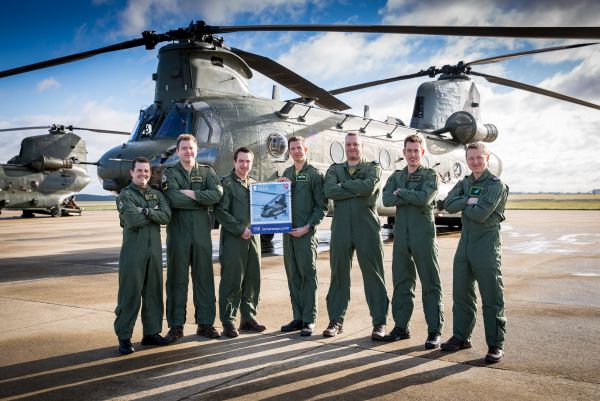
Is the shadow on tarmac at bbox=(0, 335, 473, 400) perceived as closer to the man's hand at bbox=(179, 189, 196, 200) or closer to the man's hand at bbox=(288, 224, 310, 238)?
the man's hand at bbox=(288, 224, 310, 238)

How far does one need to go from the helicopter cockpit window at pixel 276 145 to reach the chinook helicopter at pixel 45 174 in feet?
72.8

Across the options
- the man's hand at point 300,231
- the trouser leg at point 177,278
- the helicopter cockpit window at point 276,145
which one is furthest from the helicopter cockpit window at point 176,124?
the man's hand at point 300,231

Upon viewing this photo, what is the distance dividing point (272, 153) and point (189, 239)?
5664 mm

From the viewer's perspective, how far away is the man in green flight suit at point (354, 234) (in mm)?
4887

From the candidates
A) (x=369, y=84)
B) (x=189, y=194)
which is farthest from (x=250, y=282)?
(x=369, y=84)

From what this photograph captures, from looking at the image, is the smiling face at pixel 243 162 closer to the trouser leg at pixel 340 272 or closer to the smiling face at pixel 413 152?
the trouser leg at pixel 340 272

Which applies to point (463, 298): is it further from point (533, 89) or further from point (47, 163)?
point (47, 163)

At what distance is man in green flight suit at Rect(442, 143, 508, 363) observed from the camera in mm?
4145

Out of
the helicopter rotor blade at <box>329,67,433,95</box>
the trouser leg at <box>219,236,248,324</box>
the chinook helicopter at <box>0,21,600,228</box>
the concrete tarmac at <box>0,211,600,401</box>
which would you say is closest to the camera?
the concrete tarmac at <box>0,211,600,401</box>

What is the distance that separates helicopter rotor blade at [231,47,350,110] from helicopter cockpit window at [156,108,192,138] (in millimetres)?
2327

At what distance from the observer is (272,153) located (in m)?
10.4

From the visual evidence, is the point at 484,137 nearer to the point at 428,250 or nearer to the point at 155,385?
the point at 428,250

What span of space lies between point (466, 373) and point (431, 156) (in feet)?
41.0

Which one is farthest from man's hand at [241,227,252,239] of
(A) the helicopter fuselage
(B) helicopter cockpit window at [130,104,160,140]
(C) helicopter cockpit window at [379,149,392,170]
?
(C) helicopter cockpit window at [379,149,392,170]
